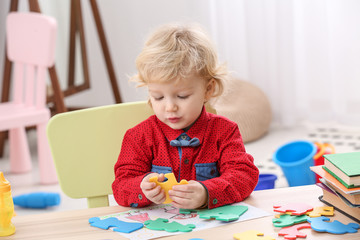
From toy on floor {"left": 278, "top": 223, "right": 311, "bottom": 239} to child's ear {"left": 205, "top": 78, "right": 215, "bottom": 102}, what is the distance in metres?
0.44

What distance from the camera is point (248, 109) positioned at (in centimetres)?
338

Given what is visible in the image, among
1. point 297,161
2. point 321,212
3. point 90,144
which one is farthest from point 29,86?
point 321,212

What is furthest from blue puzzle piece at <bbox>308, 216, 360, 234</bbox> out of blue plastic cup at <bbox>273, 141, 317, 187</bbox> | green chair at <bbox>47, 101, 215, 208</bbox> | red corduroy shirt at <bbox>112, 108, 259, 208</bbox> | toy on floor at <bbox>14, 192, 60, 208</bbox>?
toy on floor at <bbox>14, 192, 60, 208</bbox>

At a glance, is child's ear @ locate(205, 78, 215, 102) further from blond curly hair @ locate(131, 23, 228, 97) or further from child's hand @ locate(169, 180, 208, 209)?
child's hand @ locate(169, 180, 208, 209)

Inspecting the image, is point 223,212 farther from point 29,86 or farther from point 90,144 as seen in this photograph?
point 29,86

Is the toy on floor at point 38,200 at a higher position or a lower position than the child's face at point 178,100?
lower

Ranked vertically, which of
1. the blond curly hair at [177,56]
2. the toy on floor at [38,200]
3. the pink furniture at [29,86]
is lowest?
the toy on floor at [38,200]

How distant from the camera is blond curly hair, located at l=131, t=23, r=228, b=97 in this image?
117 cm

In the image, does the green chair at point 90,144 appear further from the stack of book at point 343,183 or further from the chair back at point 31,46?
the chair back at point 31,46

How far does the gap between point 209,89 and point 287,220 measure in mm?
427

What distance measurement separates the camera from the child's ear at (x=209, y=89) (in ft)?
4.21

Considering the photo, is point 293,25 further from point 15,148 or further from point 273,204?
point 273,204

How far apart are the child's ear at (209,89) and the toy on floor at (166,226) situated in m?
0.38

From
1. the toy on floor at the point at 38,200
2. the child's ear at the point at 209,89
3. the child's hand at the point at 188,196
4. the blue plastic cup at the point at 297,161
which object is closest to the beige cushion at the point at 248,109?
the blue plastic cup at the point at 297,161
